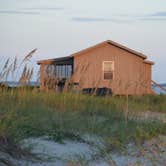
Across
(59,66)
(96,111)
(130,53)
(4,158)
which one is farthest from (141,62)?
(4,158)

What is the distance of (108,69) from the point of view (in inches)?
1118

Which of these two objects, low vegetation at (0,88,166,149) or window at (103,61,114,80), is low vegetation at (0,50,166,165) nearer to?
low vegetation at (0,88,166,149)

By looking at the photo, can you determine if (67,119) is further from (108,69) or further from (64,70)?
(64,70)

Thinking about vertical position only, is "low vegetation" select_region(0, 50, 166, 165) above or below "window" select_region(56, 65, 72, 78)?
below

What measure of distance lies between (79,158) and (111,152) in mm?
544

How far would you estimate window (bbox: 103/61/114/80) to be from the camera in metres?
28.4

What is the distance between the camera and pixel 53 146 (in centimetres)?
657

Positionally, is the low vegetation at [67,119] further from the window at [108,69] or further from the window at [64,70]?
the window at [64,70]

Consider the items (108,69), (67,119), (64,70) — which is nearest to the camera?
(67,119)

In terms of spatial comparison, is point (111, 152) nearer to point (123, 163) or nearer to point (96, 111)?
point (123, 163)

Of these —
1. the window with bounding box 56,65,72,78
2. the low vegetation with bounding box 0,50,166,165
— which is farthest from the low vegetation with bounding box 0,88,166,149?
the window with bounding box 56,65,72,78

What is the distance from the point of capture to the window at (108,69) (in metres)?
28.4

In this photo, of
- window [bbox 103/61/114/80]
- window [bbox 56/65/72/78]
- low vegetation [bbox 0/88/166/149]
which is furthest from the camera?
window [bbox 56/65/72/78]

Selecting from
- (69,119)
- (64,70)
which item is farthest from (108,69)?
(69,119)
